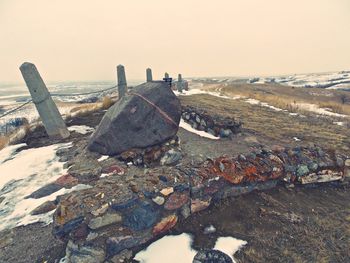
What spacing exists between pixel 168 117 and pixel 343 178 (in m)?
4.57

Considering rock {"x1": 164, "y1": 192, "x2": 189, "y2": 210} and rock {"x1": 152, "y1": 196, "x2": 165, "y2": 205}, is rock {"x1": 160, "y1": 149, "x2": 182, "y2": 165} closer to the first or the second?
rock {"x1": 164, "y1": 192, "x2": 189, "y2": 210}

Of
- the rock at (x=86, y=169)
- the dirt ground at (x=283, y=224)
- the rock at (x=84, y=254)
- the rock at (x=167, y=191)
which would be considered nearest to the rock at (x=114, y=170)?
the rock at (x=86, y=169)

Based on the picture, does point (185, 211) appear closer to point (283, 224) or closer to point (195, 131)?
point (283, 224)

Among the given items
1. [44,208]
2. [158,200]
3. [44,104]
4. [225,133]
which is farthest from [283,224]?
[44,104]

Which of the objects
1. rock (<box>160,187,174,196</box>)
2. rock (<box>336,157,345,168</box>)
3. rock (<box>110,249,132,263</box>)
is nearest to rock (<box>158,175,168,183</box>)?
rock (<box>160,187,174,196</box>)

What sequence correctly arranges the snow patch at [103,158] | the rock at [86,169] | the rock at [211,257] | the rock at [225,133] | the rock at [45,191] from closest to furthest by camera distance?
the rock at [211,257]
the rock at [45,191]
the rock at [86,169]
the snow patch at [103,158]
the rock at [225,133]

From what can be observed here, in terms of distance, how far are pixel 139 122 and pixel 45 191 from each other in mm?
2690

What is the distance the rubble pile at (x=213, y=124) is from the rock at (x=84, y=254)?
4984mm

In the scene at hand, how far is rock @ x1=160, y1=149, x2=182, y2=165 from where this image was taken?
5637 mm

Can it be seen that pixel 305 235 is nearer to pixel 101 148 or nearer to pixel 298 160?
pixel 298 160

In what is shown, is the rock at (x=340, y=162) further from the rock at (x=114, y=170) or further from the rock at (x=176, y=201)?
the rock at (x=114, y=170)

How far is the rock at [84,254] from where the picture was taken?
3.31m

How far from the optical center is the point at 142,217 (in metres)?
3.86

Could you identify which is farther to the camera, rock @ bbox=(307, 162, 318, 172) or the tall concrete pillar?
the tall concrete pillar
